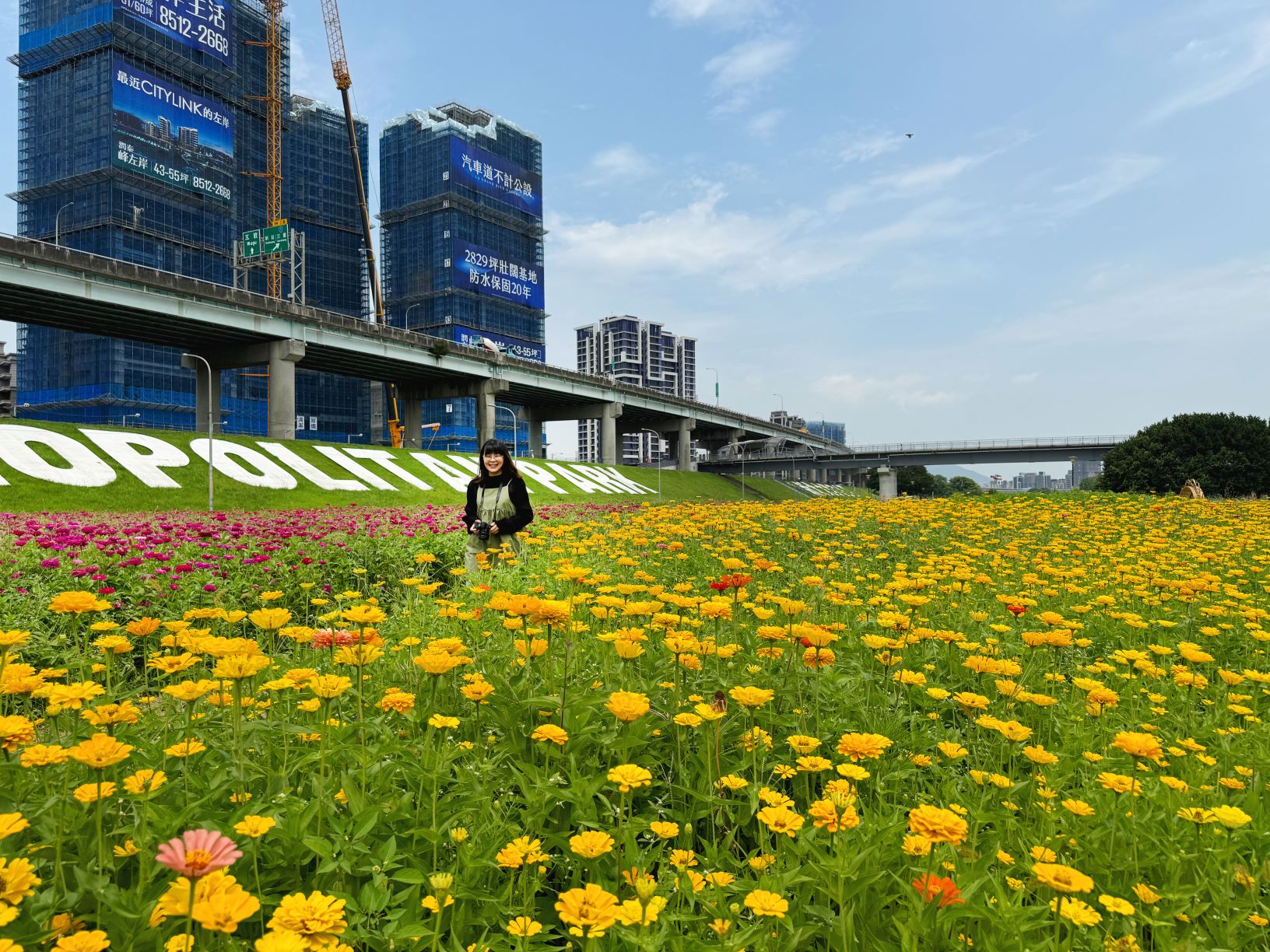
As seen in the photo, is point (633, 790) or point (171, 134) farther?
point (171, 134)

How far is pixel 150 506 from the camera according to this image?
62.7 feet

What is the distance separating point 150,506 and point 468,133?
11503 centimetres

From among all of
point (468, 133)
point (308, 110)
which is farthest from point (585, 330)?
point (308, 110)

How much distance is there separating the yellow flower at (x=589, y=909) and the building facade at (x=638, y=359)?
156 meters

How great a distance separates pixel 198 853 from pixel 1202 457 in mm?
47140

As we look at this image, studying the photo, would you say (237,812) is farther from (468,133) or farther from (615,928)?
(468,133)

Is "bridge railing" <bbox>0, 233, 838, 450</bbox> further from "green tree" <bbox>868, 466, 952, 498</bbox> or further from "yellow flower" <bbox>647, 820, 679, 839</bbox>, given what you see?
"green tree" <bbox>868, 466, 952, 498</bbox>

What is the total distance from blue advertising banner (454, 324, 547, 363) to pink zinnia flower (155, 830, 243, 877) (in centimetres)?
10367

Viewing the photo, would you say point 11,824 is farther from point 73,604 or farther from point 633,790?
point 633,790

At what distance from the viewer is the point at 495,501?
711 cm

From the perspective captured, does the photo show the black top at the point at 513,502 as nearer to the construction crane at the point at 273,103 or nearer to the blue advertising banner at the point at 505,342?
the blue advertising banner at the point at 505,342

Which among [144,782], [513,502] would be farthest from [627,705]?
[513,502]

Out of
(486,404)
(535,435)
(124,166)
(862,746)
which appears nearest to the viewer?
(862,746)

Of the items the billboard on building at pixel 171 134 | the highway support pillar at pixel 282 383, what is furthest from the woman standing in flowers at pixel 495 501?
the billboard on building at pixel 171 134
